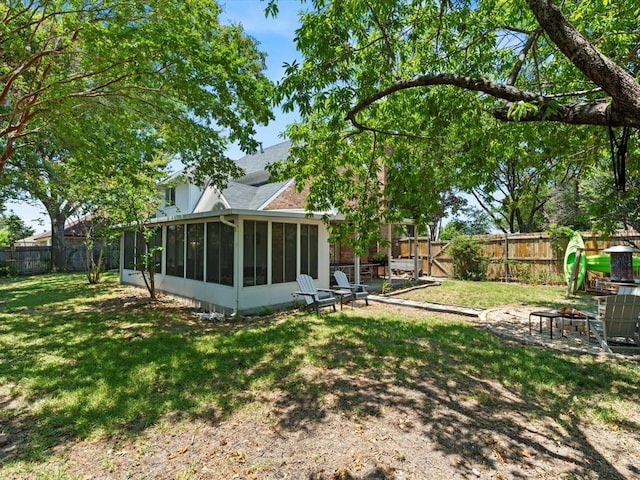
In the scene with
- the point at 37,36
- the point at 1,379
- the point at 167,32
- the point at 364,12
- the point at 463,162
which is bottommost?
the point at 1,379

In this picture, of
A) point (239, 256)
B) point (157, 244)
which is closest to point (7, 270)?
point (157, 244)

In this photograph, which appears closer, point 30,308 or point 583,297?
point 30,308

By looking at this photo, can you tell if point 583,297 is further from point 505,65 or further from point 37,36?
point 37,36

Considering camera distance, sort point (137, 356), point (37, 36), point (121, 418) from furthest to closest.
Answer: point (37, 36)
point (137, 356)
point (121, 418)

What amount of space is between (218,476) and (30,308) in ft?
34.8

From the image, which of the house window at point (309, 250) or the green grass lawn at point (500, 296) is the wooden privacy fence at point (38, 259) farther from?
the green grass lawn at point (500, 296)

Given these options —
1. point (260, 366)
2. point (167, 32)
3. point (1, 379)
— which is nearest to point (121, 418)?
point (260, 366)

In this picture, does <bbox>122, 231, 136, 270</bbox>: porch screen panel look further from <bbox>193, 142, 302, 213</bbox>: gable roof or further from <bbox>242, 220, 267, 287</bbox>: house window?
<bbox>242, 220, 267, 287</bbox>: house window

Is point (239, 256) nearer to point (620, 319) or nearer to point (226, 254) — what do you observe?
point (226, 254)

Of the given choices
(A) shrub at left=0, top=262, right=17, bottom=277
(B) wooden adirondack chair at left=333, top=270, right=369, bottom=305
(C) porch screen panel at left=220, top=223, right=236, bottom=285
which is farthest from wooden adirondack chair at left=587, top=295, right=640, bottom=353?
(A) shrub at left=0, top=262, right=17, bottom=277

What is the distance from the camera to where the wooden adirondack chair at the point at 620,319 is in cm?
557

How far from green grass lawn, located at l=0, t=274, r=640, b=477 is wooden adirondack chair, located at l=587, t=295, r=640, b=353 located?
0.73m

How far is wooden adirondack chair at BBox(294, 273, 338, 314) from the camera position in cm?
881

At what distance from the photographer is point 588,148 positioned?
4.87m
